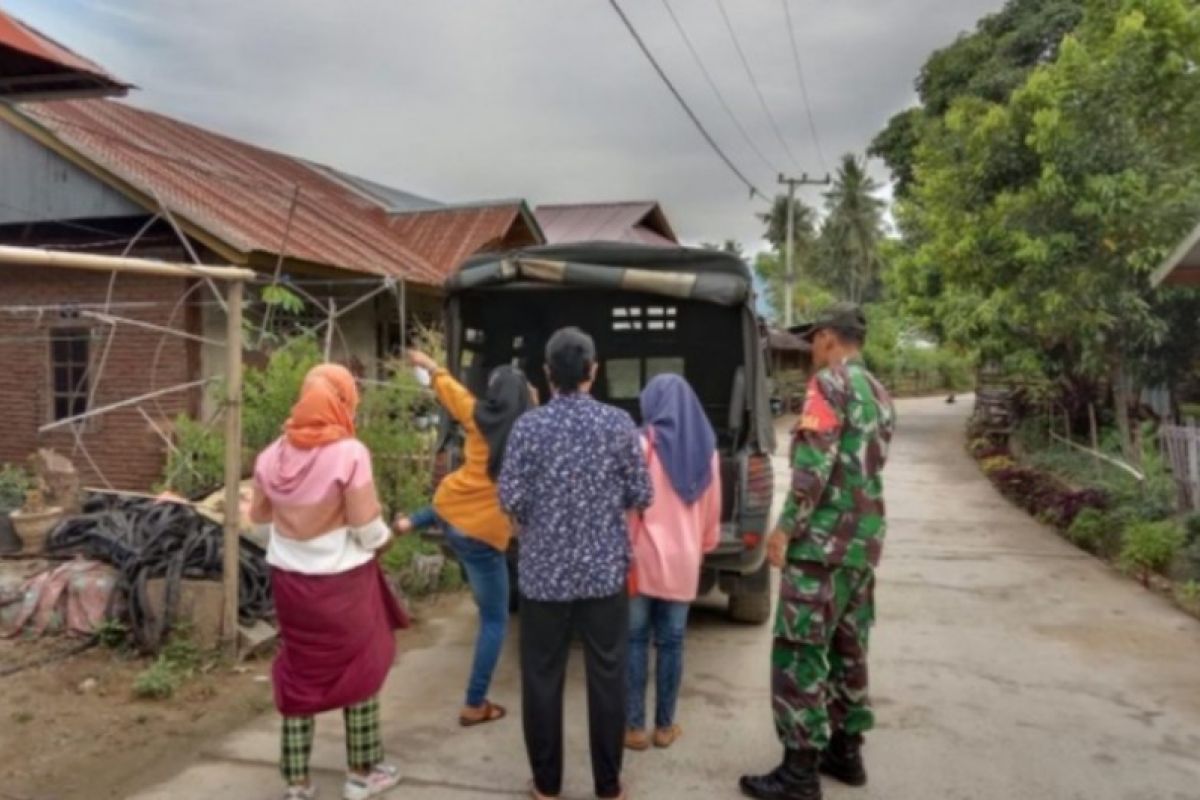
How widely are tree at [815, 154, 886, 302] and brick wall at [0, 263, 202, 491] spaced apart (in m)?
45.2

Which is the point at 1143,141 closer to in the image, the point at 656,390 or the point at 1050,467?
the point at 1050,467

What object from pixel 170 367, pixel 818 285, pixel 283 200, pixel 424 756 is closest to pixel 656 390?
pixel 424 756

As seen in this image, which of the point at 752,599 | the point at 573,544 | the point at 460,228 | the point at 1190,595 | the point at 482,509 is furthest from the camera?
the point at 460,228

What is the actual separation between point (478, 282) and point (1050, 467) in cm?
988

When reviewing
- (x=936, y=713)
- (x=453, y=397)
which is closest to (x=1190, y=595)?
(x=936, y=713)

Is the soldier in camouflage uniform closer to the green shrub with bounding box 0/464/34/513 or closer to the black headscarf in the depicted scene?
the black headscarf

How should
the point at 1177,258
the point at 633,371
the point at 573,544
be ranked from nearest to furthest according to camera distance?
1. the point at 573,544
2. the point at 633,371
3. the point at 1177,258

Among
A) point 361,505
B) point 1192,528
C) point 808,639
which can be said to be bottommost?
point 1192,528

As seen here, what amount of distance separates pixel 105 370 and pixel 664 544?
8.30 meters

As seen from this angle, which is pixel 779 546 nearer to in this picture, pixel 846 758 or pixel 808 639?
pixel 808 639

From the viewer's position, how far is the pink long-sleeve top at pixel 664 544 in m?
3.52

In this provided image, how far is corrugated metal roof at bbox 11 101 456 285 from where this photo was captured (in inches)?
358

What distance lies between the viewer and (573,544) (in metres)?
3.03

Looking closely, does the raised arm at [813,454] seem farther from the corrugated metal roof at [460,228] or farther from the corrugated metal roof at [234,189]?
the corrugated metal roof at [460,228]
